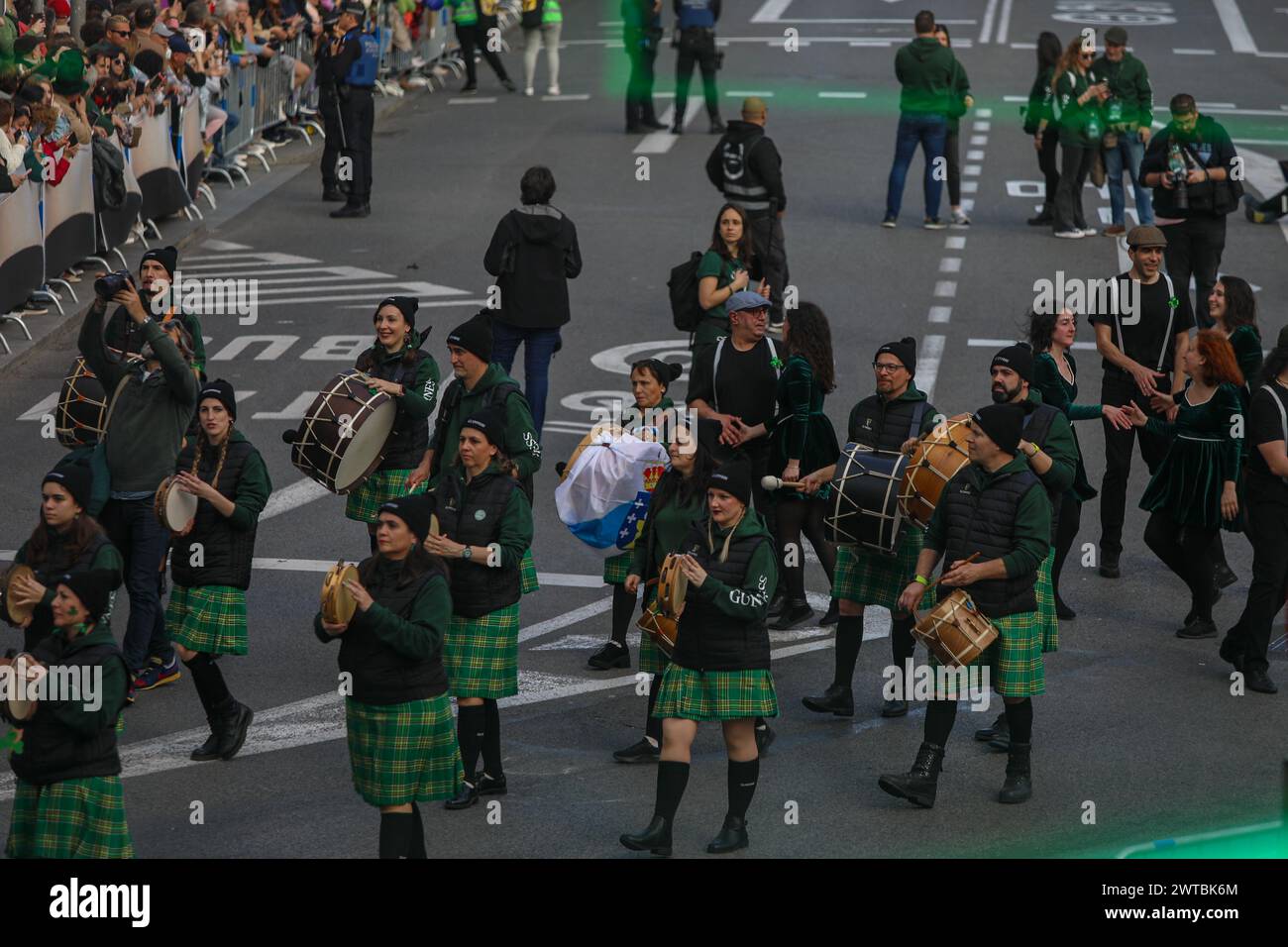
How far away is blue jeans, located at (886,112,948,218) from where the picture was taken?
2203 centimetres

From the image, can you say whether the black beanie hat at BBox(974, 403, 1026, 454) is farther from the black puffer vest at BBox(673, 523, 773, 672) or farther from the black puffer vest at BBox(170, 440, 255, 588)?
the black puffer vest at BBox(170, 440, 255, 588)

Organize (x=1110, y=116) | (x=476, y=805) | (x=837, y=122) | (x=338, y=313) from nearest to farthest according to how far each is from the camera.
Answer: (x=476, y=805), (x=338, y=313), (x=1110, y=116), (x=837, y=122)

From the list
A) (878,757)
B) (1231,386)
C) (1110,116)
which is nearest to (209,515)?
(878,757)

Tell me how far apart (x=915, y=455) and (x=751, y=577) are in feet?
5.41

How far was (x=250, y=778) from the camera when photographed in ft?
31.6

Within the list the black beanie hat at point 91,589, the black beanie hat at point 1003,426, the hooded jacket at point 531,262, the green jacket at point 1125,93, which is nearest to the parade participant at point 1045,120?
the green jacket at point 1125,93

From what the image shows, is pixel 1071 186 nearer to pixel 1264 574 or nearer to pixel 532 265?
pixel 532 265

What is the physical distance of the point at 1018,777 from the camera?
9430 mm


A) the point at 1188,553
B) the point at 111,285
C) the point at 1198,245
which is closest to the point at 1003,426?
the point at 1188,553

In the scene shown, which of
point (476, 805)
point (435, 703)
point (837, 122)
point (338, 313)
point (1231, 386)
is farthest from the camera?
point (837, 122)

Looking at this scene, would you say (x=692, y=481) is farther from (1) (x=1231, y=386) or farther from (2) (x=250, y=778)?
(1) (x=1231, y=386)

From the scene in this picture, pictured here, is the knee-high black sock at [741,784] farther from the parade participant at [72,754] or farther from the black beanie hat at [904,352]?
the parade participant at [72,754]

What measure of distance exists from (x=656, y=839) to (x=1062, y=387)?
3.93m

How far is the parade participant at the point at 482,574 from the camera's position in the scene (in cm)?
923
